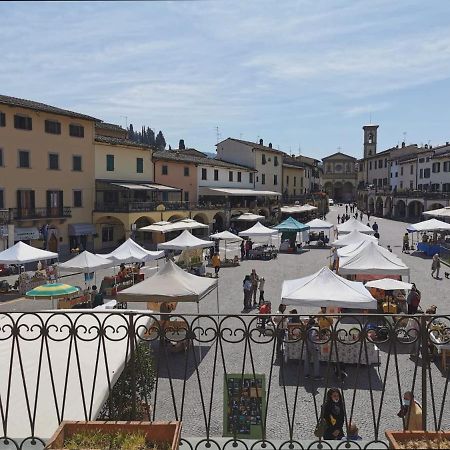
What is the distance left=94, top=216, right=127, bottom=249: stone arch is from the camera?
4106cm

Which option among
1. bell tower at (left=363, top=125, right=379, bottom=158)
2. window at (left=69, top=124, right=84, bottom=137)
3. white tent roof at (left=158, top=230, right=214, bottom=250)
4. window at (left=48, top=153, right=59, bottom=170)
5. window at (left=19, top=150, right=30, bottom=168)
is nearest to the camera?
white tent roof at (left=158, top=230, right=214, bottom=250)

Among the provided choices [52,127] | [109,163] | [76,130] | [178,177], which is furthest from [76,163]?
[178,177]

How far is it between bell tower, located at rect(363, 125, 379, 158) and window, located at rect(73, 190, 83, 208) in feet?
299

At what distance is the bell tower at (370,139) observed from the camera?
116125mm

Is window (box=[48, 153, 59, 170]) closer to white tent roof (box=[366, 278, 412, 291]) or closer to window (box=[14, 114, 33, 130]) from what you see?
window (box=[14, 114, 33, 130])

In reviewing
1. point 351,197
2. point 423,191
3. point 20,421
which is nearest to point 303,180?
point 423,191

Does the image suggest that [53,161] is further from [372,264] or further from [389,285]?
[389,285]

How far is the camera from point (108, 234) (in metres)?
42.3

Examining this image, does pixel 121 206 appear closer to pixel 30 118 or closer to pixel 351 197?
pixel 30 118

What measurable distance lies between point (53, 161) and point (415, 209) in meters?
57.3

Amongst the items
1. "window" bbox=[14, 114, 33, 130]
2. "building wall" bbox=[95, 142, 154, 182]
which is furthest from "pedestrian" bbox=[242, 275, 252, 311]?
"building wall" bbox=[95, 142, 154, 182]

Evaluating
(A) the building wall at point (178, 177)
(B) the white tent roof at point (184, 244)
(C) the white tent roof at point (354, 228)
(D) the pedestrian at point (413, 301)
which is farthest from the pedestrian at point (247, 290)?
(A) the building wall at point (178, 177)

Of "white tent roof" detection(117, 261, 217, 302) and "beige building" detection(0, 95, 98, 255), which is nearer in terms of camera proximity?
"white tent roof" detection(117, 261, 217, 302)

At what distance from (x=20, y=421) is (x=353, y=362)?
9425mm
